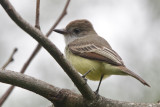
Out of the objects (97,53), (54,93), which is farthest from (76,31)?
(54,93)

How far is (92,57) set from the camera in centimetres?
530

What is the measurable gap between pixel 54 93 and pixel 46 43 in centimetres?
83

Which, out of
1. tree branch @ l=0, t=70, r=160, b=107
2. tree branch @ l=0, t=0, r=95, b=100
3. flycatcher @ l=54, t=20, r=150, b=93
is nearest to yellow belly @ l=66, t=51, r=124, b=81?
flycatcher @ l=54, t=20, r=150, b=93

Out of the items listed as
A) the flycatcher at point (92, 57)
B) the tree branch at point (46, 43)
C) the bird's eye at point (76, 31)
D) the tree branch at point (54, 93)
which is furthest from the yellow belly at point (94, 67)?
the bird's eye at point (76, 31)

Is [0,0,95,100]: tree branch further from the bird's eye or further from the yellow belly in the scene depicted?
the bird's eye

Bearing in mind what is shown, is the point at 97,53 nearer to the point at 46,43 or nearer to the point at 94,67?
the point at 94,67

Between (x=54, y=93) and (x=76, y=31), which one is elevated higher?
(x=76, y=31)

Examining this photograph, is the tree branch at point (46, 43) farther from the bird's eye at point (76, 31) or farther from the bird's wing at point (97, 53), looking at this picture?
the bird's eye at point (76, 31)

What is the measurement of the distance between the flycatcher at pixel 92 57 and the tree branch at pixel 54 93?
48 centimetres

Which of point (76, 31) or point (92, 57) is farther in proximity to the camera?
point (76, 31)

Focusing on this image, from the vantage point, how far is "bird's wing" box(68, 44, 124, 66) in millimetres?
5082

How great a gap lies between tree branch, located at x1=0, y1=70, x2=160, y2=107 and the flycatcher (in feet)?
1.56

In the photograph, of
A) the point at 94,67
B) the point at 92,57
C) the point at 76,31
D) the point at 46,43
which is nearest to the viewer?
the point at 46,43

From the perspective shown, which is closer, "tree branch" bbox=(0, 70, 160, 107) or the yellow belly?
"tree branch" bbox=(0, 70, 160, 107)
